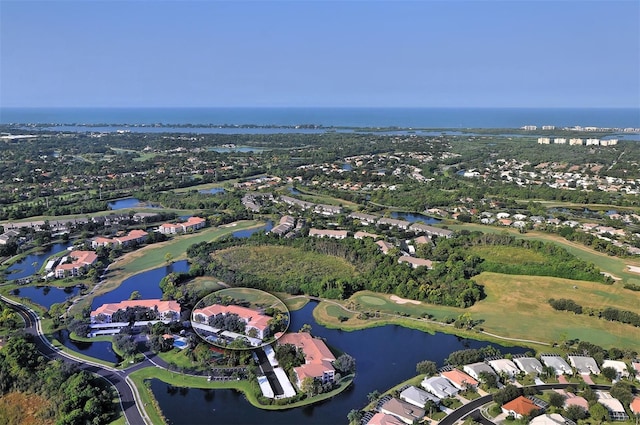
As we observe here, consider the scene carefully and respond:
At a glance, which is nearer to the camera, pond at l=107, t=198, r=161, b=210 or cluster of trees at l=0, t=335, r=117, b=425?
cluster of trees at l=0, t=335, r=117, b=425

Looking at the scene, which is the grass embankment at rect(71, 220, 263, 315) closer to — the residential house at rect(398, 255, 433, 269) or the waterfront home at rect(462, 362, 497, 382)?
the residential house at rect(398, 255, 433, 269)

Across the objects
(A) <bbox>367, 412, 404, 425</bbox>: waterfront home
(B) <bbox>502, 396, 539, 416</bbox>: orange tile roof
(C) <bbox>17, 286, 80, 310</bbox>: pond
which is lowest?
(C) <bbox>17, 286, 80, 310</bbox>: pond

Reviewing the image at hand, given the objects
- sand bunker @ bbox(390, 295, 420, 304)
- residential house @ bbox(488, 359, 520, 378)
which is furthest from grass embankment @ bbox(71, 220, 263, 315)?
residential house @ bbox(488, 359, 520, 378)

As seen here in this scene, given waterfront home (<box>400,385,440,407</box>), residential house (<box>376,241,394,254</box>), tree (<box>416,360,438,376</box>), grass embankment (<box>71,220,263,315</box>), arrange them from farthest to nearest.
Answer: residential house (<box>376,241,394,254</box>), grass embankment (<box>71,220,263,315</box>), tree (<box>416,360,438,376</box>), waterfront home (<box>400,385,440,407</box>)

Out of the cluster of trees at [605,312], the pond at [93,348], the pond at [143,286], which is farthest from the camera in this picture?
the pond at [143,286]

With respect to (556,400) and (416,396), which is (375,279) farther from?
(556,400)

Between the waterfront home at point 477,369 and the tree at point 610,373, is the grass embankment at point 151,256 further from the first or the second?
the tree at point 610,373

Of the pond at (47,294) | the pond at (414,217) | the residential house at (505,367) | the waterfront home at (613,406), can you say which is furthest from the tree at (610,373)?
the pond at (47,294)
